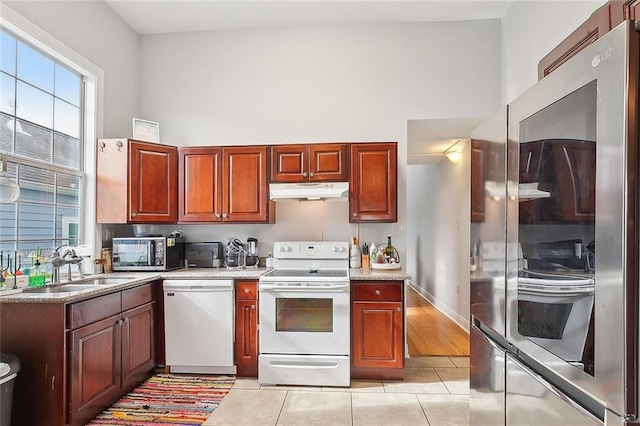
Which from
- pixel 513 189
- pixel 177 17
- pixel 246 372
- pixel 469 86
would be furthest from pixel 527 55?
pixel 246 372

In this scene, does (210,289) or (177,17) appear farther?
(177,17)

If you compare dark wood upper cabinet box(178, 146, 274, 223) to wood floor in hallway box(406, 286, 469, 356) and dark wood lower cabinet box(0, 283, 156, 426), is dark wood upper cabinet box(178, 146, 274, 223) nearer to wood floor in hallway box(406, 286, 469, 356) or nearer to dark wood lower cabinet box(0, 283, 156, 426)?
dark wood lower cabinet box(0, 283, 156, 426)

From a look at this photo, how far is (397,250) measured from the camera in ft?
11.9

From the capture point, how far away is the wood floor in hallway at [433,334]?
3.70 m

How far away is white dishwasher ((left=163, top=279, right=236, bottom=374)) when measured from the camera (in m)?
3.07

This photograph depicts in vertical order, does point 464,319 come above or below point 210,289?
below

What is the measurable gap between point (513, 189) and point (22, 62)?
10.6 feet

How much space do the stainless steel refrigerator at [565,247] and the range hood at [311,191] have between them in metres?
1.82

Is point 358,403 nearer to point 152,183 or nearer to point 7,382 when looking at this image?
point 7,382

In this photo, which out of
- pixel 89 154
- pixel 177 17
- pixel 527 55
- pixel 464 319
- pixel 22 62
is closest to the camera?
pixel 22 62

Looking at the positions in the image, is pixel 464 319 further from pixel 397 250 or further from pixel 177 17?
pixel 177 17

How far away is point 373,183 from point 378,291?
97cm

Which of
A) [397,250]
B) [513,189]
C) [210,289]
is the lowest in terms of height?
[210,289]

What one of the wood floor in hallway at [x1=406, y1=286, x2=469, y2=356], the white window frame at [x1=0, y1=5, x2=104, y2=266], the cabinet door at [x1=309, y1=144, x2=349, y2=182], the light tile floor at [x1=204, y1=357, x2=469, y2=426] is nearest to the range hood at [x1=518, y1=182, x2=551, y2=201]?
the light tile floor at [x1=204, y1=357, x2=469, y2=426]
